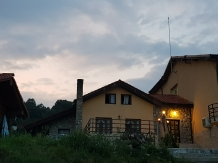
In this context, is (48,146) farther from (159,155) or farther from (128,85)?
(128,85)

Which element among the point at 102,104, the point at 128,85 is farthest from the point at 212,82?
the point at 102,104

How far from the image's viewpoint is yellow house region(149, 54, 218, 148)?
21.6 metres

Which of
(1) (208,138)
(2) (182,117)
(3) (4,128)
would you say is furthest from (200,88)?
(3) (4,128)

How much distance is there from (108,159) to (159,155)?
2.87 m

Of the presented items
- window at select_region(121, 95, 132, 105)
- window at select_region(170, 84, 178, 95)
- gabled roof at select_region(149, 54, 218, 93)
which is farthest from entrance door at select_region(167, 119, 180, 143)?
gabled roof at select_region(149, 54, 218, 93)

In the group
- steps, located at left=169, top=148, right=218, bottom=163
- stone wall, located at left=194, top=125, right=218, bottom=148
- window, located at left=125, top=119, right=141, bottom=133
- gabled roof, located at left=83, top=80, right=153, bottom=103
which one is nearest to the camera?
steps, located at left=169, top=148, right=218, bottom=163

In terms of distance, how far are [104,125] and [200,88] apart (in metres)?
7.10

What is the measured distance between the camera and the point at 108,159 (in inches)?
553

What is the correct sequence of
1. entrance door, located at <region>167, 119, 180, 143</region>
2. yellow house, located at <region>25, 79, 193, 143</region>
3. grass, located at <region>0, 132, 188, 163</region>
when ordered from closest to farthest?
grass, located at <region>0, 132, 188, 163</region> < yellow house, located at <region>25, 79, 193, 143</region> < entrance door, located at <region>167, 119, 180, 143</region>

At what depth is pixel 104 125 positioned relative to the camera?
23.5m

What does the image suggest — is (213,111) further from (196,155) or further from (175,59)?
(175,59)

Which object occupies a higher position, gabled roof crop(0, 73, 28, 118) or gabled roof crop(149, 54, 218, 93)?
gabled roof crop(149, 54, 218, 93)

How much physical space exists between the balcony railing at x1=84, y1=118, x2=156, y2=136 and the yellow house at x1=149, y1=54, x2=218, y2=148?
3.19 meters

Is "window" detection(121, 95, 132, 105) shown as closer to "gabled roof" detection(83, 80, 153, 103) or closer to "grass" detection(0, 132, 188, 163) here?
"gabled roof" detection(83, 80, 153, 103)
